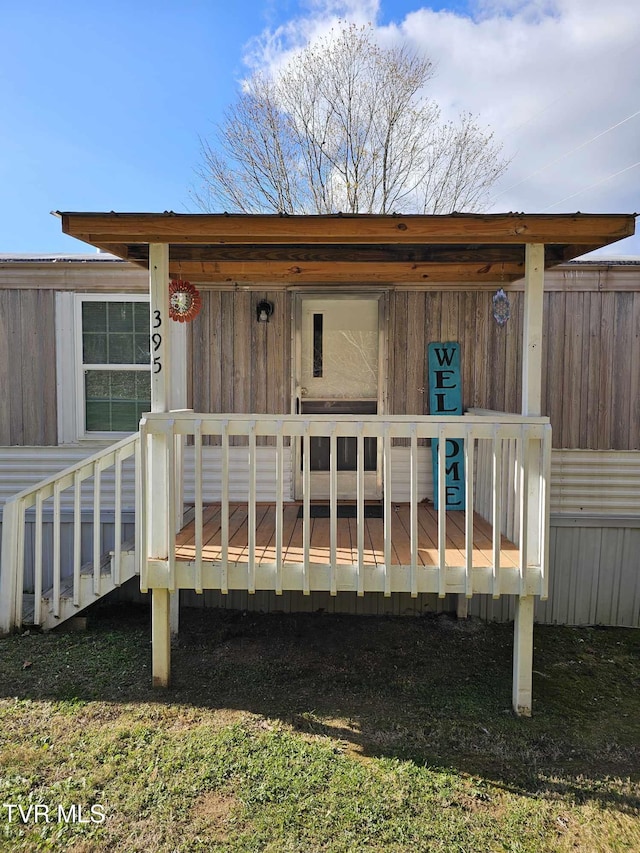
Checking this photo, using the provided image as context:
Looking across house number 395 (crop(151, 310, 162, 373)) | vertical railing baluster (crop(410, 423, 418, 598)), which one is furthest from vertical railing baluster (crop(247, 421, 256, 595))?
vertical railing baluster (crop(410, 423, 418, 598))

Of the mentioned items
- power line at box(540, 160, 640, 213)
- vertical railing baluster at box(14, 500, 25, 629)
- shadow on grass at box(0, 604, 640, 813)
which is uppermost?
power line at box(540, 160, 640, 213)

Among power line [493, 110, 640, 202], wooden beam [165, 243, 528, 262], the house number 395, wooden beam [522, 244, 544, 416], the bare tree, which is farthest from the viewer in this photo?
power line [493, 110, 640, 202]

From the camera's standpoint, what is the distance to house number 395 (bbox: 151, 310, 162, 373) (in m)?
3.17

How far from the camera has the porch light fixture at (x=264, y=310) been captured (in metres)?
4.57

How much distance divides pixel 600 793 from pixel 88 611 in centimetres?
384

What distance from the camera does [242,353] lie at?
15.2 ft

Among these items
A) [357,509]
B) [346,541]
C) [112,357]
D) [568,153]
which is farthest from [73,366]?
[568,153]

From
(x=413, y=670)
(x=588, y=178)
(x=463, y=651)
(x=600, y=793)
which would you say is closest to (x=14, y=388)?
(x=413, y=670)

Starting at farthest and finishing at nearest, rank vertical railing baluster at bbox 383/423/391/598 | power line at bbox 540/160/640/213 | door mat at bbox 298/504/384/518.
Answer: power line at bbox 540/160/640/213
door mat at bbox 298/504/384/518
vertical railing baluster at bbox 383/423/391/598

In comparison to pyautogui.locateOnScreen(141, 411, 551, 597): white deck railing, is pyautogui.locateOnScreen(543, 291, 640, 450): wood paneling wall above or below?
above

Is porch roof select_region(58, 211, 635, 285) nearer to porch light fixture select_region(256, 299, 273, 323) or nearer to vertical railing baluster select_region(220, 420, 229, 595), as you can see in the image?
vertical railing baluster select_region(220, 420, 229, 595)

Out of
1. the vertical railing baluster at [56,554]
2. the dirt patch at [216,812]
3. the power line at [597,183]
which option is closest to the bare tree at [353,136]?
the power line at [597,183]

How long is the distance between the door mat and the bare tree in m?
9.35

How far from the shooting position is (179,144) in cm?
1286
